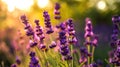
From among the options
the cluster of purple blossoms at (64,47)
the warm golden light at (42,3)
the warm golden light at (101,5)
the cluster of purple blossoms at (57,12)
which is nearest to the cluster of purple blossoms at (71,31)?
the cluster of purple blossoms at (64,47)

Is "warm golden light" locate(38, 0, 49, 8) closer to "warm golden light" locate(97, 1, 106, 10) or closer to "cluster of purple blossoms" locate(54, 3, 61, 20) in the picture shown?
"warm golden light" locate(97, 1, 106, 10)

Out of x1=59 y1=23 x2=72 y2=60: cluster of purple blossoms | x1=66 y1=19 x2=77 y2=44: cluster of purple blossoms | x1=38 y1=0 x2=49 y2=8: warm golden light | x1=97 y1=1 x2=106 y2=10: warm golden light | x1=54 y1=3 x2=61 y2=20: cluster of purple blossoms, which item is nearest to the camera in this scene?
x1=59 y1=23 x2=72 y2=60: cluster of purple blossoms

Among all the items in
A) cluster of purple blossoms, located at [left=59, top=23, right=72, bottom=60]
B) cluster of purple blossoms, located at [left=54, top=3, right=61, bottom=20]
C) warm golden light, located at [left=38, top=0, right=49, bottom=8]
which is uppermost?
warm golden light, located at [left=38, top=0, right=49, bottom=8]

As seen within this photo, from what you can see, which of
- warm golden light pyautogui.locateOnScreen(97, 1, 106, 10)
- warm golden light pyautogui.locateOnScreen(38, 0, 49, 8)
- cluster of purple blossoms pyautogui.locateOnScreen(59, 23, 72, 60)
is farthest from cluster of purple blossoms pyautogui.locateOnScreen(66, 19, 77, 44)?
warm golden light pyautogui.locateOnScreen(38, 0, 49, 8)

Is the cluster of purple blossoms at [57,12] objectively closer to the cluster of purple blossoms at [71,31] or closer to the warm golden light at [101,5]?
the cluster of purple blossoms at [71,31]

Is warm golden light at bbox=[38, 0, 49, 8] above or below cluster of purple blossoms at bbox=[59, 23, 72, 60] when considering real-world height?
above

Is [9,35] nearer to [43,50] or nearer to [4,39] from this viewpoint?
[4,39]

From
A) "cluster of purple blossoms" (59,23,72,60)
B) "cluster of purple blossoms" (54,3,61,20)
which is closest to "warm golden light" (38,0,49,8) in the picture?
"cluster of purple blossoms" (54,3,61,20)

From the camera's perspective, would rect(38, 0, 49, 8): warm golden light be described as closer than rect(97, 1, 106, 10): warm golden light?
No

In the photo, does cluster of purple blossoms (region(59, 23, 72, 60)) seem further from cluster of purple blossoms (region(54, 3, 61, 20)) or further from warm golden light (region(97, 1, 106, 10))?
warm golden light (region(97, 1, 106, 10))

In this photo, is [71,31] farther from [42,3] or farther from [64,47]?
[42,3]

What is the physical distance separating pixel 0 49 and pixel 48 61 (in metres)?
4.24

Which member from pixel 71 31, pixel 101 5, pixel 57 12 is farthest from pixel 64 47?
pixel 101 5

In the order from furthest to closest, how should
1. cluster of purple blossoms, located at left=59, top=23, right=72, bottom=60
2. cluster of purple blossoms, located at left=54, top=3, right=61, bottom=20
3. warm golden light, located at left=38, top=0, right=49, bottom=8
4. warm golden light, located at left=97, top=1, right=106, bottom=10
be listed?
warm golden light, located at left=38, top=0, right=49, bottom=8, warm golden light, located at left=97, top=1, right=106, bottom=10, cluster of purple blossoms, located at left=54, top=3, right=61, bottom=20, cluster of purple blossoms, located at left=59, top=23, right=72, bottom=60
